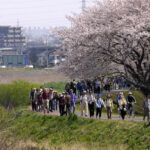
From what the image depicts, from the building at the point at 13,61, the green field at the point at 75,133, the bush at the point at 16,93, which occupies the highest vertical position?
the building at the point at 13,61

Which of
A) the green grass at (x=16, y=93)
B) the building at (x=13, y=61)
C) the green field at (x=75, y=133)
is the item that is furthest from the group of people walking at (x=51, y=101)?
the building at (x=13, y=61)

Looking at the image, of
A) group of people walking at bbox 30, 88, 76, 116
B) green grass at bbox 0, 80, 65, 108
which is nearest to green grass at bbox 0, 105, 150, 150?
group of people walking at bbox 30, 88, 76, 116

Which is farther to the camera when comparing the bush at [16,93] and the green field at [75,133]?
the bush at [16,93]

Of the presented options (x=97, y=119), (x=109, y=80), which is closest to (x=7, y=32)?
(x=109, y=80)

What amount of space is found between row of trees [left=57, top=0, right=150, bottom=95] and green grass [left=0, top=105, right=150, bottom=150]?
369 cm

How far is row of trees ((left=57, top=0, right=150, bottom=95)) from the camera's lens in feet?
92.0

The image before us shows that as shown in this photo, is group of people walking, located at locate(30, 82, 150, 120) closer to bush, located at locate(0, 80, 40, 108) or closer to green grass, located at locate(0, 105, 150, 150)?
green grass, located at locate(0, 105, 150, 150)

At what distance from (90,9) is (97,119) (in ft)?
25.1

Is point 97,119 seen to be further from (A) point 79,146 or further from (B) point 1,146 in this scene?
(B) point 1,146

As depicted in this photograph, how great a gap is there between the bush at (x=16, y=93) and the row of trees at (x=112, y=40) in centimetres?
1041

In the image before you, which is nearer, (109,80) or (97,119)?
(97,119)

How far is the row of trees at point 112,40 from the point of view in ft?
92.0

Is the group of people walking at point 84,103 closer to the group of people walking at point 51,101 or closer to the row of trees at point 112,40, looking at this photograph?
the group of people walking at point 51,101

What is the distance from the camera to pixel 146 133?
78.1ft
